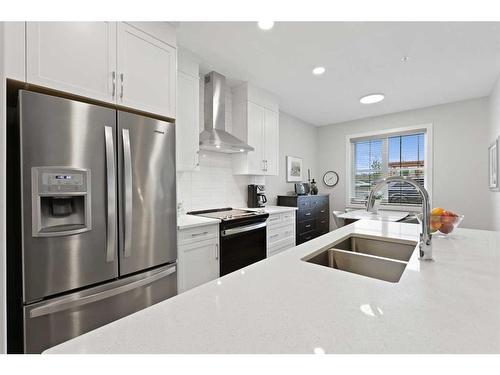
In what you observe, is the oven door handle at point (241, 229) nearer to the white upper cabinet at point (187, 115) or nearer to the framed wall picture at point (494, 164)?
the white upper cabinet at point (187, 115)

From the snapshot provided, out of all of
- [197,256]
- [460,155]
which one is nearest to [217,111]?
[197,256]

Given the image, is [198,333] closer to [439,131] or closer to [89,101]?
[89,101]

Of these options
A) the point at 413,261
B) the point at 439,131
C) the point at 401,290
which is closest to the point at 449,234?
the point at 413,261

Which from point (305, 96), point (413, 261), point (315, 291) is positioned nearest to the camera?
point (315, 291)

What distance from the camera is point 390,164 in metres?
4.67

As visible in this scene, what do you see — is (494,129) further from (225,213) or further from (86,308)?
(86,308)

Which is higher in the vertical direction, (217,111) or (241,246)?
(217,111)

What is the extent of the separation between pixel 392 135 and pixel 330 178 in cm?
143

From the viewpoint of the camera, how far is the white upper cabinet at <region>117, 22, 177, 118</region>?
1604 mm

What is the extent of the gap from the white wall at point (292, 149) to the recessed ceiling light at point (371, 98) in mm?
1356

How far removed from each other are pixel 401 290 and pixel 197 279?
1.75 m

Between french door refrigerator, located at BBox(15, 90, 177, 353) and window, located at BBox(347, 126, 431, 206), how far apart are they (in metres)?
4.33

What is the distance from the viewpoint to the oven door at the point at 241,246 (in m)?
2.35
